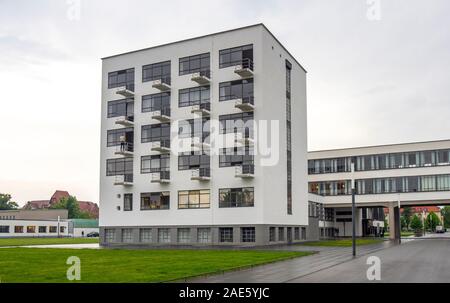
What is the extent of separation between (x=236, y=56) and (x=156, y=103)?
1128cm

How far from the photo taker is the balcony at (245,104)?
51.1 metres

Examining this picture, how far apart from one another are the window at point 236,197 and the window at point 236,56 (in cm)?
1276

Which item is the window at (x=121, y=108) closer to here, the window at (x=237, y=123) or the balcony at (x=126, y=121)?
the balcony at (x=126, y=121)

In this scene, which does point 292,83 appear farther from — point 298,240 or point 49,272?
point 49,272

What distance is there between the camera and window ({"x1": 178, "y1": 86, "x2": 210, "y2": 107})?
55.3 meters

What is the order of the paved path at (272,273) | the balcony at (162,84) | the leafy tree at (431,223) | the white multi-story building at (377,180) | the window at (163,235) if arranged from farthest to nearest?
the leafy tree at (431,223)
the white multi-story building at (377,180)
the balcony at (162,84)
the window at (163,235)
the paved path at (272,273)

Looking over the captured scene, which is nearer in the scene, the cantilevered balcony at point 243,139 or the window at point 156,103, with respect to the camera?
the cantilevered balcony at point 243,139

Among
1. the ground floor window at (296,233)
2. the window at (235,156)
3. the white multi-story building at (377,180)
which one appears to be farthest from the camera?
the white multi-story building at (377,180)

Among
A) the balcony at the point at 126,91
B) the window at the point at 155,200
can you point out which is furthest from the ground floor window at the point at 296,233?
the balcony at the point at 126,91

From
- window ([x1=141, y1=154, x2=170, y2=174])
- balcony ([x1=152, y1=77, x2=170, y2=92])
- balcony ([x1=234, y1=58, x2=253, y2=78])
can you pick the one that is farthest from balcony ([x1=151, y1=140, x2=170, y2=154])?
balcony ([x1=234, y1=58, x2=253, y2=78])

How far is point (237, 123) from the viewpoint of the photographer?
5234 centimetres

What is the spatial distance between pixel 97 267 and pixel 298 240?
37.9 meters

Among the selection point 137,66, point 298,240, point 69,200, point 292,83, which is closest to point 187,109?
point 137,66

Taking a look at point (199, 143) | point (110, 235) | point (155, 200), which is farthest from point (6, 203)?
point (199, 143)
